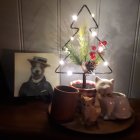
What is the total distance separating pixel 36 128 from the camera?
731 mm

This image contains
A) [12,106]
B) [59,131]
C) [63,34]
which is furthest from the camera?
[63,34]

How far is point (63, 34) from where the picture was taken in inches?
39.8

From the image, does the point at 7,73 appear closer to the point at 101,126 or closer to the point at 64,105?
the point at 64,105

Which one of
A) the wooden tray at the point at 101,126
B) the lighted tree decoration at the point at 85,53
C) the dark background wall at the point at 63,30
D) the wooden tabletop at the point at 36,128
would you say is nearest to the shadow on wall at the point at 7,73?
the dark background wall at the point at 63,30

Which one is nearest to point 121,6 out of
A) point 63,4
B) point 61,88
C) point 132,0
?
point 132,0

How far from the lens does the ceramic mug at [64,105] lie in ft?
2.40

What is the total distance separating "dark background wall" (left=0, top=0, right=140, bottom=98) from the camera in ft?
3.19

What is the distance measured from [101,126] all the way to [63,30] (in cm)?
50

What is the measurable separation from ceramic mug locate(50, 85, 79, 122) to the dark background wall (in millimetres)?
327

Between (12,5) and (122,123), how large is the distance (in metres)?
0.73

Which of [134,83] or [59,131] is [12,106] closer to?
[59,131]

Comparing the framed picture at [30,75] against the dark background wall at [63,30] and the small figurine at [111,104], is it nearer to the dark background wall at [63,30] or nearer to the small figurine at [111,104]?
the dark background wall at [63,30]

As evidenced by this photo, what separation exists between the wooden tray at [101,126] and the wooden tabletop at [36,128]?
12 millimetres

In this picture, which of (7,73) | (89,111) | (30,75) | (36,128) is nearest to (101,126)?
(89,111)
